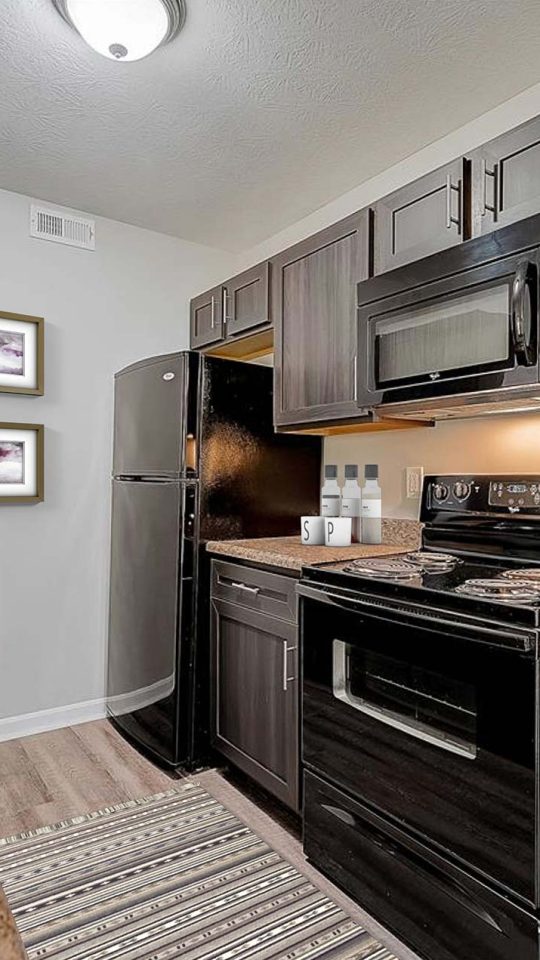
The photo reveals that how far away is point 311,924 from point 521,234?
194 centimetres

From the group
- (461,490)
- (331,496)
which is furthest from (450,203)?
(331,496)

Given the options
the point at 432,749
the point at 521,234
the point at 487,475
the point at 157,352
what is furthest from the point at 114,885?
the point at 157,352

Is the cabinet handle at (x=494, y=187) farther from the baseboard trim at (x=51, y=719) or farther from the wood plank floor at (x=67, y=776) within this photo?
the baseboard trim at (x=51, y=719)

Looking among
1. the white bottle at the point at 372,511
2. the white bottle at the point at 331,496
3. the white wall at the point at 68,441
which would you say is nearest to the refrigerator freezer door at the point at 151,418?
the white wall at the point at 68,441

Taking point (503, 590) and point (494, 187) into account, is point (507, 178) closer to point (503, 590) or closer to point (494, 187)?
point (494, 187)

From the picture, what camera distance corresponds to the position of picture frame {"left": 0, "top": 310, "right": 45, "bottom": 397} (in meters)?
2.84

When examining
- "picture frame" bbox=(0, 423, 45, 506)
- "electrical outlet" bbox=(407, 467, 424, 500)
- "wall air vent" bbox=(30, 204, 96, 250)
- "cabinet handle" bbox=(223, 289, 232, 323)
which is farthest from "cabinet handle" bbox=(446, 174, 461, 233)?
"picture frame" bbox=(0, 423, 45, 506)

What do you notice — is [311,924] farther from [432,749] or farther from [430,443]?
[430,443]

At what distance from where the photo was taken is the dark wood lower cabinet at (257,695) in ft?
6.91

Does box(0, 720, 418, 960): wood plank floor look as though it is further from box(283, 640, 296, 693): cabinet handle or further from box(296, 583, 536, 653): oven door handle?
box(296, 583, 536, 653): oven door handle

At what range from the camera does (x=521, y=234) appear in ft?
5.38

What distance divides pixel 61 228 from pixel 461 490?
226 centimetres

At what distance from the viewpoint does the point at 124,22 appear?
1.77 m

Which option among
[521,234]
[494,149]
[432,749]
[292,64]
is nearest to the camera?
[432,749]
